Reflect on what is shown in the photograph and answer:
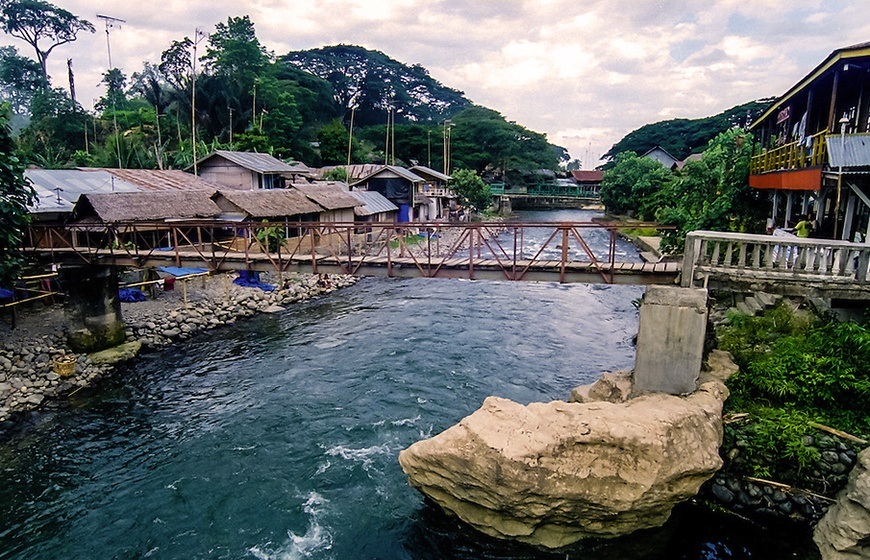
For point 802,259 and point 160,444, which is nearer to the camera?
point 802,259

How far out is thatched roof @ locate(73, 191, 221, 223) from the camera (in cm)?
2498

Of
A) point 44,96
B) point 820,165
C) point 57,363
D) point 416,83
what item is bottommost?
point 57,363

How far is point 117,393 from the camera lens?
763 inches

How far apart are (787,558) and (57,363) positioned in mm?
22581

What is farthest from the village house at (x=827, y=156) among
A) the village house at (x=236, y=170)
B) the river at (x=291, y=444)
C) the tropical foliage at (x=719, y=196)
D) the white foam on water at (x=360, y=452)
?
the village house at (x=236, y=170)

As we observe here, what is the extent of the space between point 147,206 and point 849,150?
28655mm

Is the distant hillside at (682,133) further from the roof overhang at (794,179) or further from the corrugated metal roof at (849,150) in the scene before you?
the corrugated metal roof at (849,150)

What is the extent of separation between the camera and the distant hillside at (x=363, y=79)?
95875 mm

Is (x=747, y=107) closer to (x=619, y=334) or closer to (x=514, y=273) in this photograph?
(x=619, y=334)

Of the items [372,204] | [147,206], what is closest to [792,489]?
[147,206]

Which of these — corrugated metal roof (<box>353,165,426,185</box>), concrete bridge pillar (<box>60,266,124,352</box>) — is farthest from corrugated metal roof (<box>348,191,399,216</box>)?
concrete bridge pillar (<box>60,266,124,352</box>)

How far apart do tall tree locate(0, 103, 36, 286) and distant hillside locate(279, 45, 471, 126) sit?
258 feet

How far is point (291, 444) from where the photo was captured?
15914mm

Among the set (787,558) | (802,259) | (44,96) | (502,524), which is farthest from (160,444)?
(44,96)
